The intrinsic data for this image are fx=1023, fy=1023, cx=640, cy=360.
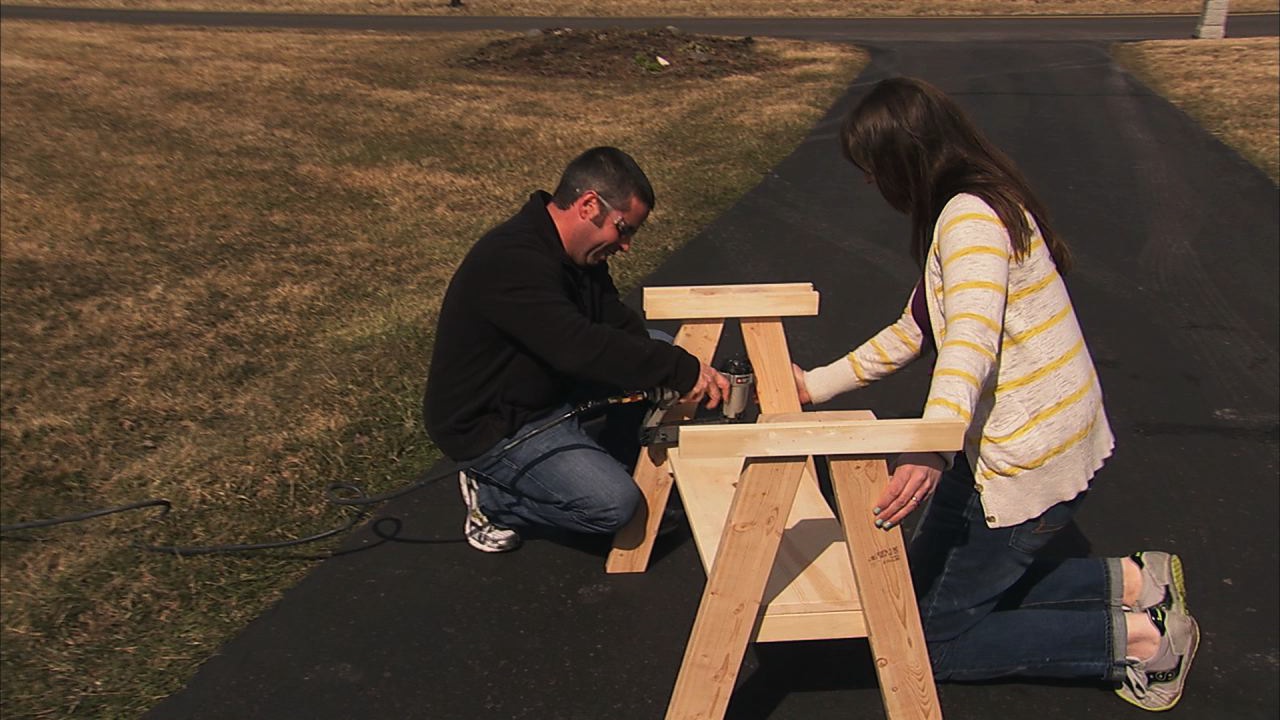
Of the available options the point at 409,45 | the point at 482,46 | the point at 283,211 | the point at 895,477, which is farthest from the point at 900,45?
the point at 895,477

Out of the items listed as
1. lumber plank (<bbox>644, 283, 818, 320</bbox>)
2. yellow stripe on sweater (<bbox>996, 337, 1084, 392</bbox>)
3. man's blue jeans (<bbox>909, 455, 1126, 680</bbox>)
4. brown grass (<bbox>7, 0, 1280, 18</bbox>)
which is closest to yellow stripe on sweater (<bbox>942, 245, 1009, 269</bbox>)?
yellow stripe on sweater (<bbox>996, 337, 1084, 392</bbox>)

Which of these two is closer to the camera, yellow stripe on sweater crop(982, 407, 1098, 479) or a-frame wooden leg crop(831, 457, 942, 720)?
a-frame wooden leg crop(831, 457, 942, 720)

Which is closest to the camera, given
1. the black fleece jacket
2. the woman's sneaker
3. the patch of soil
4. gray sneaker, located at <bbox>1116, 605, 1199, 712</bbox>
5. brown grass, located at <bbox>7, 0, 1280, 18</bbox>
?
gray sneaker, located at <bbox>1116, 605, 1199, 712</bbox>

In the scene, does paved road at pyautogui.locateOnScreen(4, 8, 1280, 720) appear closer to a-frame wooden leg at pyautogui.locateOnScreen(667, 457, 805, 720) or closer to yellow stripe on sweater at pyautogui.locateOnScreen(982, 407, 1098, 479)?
a-frame wooden leg at pyautogui.locateOnScreen(667, 457, 805, 720)

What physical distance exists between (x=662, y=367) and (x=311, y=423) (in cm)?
222

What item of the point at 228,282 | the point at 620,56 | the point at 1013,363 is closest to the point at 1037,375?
the point at 1013,363

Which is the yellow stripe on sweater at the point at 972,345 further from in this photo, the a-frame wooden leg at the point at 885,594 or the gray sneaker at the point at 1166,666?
the gray sneaker at the point at 1166,666

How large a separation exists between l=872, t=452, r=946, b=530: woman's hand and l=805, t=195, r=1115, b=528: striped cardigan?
5.3 inches

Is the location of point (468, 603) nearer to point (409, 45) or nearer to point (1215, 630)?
point (1215, 630)

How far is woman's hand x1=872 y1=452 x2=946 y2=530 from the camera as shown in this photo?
7.85ft

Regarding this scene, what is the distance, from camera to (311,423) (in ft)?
15.8

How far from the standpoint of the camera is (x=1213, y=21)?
1858 centimetres

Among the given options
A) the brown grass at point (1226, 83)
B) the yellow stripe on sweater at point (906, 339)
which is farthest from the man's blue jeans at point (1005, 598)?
the brown grass at point (1226, 83)

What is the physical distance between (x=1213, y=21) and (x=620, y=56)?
11.1m
